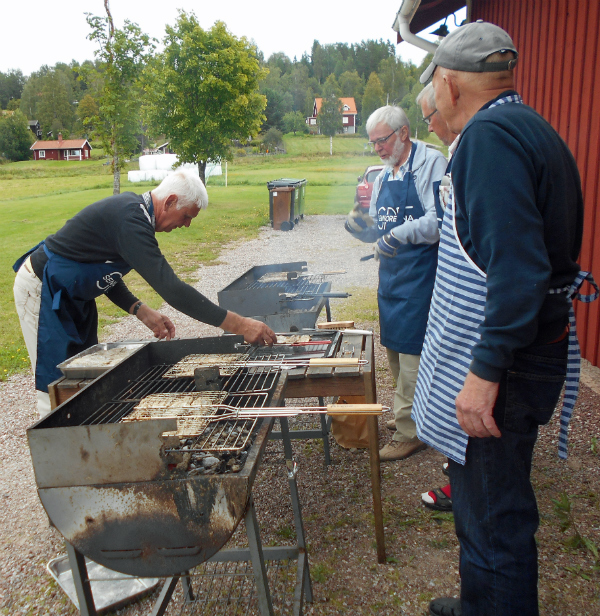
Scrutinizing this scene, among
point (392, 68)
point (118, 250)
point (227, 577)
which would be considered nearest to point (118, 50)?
point (118, 250)

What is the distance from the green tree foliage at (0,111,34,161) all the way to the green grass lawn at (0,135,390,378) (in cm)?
2116

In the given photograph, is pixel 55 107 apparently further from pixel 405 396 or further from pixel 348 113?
pixel 405 396

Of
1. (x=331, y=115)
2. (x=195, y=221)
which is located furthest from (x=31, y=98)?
(x=195, y=221)

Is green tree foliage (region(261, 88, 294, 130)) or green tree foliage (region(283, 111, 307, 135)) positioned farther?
green tree foliage (region(283, 111, 307, 135))

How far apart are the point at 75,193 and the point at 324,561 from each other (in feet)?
93.5

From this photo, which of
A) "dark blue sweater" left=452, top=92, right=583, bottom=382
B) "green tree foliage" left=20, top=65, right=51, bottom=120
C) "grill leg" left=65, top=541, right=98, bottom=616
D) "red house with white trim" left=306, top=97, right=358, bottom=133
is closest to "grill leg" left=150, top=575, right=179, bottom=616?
"grill leg" left=65, top=541, right=98, bottom=616

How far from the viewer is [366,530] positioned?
2.88 m

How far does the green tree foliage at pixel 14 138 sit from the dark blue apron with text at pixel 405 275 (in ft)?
234

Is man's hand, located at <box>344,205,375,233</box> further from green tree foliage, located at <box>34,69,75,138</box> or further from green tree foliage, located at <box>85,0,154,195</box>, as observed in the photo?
green tree foliage, located at <box>34,69,75,138</box>

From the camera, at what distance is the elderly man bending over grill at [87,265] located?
2557mm

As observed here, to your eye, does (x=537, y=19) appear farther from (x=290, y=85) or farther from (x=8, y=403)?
(x=290, y=85)

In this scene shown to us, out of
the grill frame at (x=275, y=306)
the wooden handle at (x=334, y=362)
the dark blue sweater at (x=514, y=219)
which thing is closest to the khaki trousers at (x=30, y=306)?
the grill frame at (x=275, y=306)

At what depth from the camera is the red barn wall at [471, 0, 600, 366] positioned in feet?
14.9

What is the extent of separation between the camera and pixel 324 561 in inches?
104
